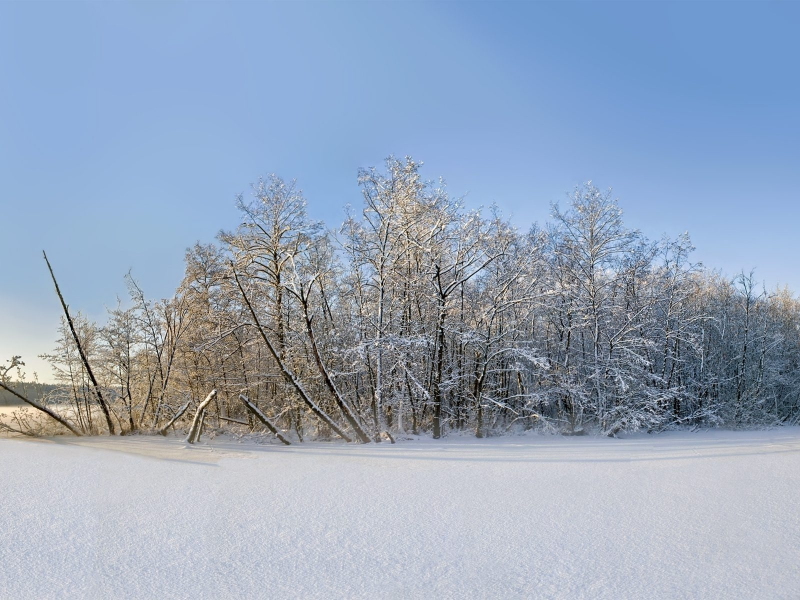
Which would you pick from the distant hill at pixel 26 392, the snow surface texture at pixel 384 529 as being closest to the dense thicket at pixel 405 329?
Result: the distant hill at pixel 26 392

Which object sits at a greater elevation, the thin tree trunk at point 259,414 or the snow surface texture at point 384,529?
the thin tree trunk at point 259,414

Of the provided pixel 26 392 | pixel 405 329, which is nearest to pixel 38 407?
pixel 26 392

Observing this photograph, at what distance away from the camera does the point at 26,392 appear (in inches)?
424

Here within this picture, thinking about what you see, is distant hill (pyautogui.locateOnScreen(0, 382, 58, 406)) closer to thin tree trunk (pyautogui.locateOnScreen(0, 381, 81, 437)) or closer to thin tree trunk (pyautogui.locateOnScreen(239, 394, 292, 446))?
thin tree trunk (pyautogui.locateOnScreen(0, 381, 81, 437))

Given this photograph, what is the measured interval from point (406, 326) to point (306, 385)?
287 cm

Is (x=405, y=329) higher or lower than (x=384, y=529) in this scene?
higher

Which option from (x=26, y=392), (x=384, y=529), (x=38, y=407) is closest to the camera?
(x=384, y=529)

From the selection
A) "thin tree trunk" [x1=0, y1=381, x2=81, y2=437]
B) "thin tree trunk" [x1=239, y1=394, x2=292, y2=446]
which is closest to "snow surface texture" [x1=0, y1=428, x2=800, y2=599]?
"thin tree trunk" [x1=239, y1=394, x2=292, y2=446]

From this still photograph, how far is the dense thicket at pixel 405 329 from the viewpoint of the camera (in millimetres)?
11336

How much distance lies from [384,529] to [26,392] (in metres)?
10.4

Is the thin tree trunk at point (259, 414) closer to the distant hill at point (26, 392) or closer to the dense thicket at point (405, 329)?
the dense thicket at point (405, 329)

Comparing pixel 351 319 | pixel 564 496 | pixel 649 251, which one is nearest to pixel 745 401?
pixel 649 251

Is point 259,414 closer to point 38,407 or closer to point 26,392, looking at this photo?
point 38,407

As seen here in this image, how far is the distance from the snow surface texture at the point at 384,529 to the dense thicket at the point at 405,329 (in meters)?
4.40
